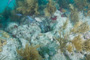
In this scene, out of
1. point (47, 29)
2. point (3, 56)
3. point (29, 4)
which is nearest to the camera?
point (3, 56)

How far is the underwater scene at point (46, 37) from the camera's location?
3.37 meters

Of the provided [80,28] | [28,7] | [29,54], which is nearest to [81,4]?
[80,28]

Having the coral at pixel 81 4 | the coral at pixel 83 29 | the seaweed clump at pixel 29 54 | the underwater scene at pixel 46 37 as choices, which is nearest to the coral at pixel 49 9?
the underwater scene at pixel 46 37

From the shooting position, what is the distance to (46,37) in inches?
164

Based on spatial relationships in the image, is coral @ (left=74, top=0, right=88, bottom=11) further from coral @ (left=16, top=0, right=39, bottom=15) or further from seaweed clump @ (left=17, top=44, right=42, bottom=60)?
seaweed clump @ (left=17, top=44, right=42, bottom=60)

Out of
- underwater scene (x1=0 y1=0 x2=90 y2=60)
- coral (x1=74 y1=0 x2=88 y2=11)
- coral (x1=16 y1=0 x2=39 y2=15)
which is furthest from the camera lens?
coral (x1=74 y1=0 x2=88 y2=11)

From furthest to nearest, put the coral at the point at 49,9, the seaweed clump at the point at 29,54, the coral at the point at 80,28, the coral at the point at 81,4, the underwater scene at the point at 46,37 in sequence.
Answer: the coral at the point at 81,4 < the coral at the point at 49,9 < the coral at the point at 80,28 < the underwater scene at the point at 46,37 < the seaweed clump at the point at 29,54

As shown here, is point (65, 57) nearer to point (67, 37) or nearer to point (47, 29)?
point (67, 37)

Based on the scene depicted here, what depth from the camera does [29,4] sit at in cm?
526

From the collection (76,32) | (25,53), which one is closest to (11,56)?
(25,53)

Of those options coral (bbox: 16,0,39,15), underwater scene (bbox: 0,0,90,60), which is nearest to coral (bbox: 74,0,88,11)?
underwater scene (bbox: 0,0,90,60)

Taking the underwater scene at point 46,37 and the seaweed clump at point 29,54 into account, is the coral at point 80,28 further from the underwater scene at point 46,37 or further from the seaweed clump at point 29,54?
the seaweed clump at point 29,54

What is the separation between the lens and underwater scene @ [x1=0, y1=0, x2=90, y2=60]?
3.37 m

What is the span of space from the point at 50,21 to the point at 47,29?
1.97 ft
